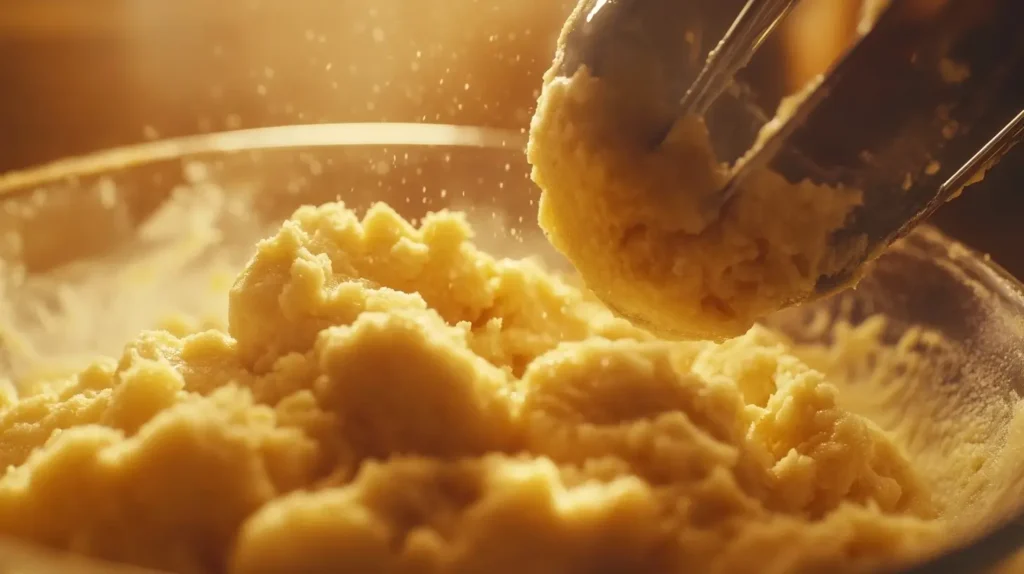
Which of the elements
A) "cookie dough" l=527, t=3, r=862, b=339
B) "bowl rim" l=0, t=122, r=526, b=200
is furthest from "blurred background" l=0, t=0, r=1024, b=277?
"cookie dough" l=527, t=3, r=862, b=339

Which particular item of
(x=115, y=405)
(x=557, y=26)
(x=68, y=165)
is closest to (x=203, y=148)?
(x=68, y=165)

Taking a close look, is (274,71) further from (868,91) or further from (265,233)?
(868,91)

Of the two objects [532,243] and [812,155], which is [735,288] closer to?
[812,155]

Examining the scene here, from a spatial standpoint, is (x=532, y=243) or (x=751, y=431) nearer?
(x=751, y=431)

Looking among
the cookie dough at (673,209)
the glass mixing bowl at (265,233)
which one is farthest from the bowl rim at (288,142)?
the cookie dough at (673,209)

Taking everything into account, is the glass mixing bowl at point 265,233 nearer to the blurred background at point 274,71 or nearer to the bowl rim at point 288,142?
the bowl rim at point 288,142

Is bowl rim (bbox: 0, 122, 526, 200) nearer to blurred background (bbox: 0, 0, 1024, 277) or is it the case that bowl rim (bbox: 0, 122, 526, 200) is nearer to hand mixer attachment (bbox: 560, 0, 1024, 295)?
blurred background (bbox: 0, 0, 1024, 277)
